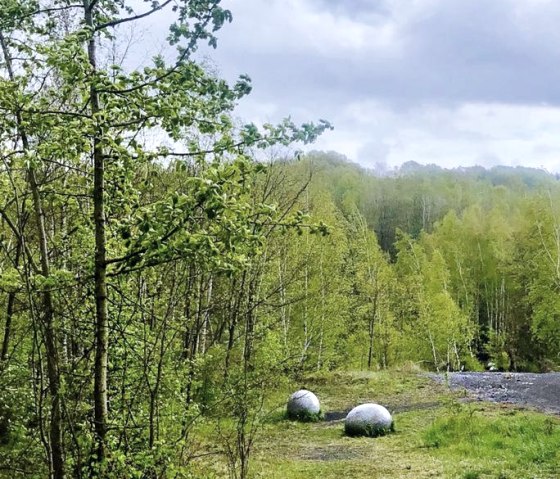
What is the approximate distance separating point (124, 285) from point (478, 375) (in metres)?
18.5

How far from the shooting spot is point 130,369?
4.42 m

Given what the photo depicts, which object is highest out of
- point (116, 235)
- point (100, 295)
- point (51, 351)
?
point (116, 235)

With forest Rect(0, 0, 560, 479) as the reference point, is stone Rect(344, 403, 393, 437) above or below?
below

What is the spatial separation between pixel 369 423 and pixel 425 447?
5.11 feet

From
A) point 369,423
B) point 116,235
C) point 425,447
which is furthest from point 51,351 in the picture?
point 369,423

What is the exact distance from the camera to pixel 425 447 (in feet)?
34.2

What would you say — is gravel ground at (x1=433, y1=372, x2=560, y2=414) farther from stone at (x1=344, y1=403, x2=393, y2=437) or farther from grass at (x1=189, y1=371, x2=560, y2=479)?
stone at (x1=344, y1=403, x2=393, y2=437)

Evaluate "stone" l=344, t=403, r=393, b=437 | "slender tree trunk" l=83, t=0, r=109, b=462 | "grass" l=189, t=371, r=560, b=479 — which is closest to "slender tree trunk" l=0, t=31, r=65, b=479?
"slender tree trunk" l=83, t=0, r=109, b=462

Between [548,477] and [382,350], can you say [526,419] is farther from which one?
[382,350]

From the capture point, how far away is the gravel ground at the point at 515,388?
1380 cm

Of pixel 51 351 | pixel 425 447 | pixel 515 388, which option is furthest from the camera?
pixel 515 388

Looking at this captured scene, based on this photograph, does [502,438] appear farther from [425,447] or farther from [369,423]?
[369,423]

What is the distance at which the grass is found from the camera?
27.9 ft

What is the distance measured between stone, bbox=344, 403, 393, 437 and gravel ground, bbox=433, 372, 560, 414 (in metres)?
3.66
